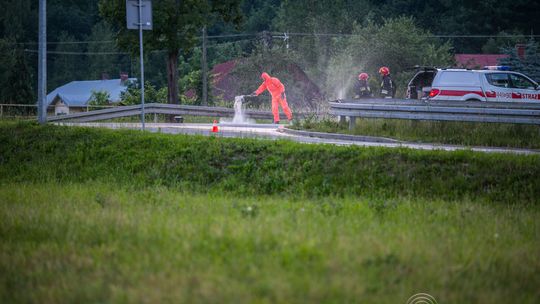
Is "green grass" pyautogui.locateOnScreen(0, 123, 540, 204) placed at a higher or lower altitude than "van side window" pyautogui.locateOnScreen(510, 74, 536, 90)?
lower

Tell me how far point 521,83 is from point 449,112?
26.0 ft

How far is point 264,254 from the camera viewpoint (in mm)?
6281

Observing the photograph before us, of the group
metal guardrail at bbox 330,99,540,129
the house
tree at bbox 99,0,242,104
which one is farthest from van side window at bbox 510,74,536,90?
the house

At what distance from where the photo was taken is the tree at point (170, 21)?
106 feet

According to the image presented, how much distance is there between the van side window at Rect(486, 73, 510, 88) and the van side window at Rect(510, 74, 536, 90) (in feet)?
0.78

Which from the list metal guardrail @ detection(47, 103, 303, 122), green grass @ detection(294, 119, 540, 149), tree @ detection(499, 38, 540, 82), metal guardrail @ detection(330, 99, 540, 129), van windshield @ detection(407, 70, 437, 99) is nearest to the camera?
green grass @ detection(294, 119, 540, 149)

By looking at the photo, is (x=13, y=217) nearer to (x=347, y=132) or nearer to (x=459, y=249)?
(x=459, y=249)

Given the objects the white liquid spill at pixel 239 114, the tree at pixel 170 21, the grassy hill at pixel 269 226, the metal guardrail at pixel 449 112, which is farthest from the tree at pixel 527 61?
the grassy hill at pixel 269 226

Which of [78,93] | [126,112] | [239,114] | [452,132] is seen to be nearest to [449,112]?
[452,132]

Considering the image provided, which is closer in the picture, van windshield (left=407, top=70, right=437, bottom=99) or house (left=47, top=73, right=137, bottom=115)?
van windshield (left=407, top=70, right=437, bottom=99)

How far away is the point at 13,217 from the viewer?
838 centimetres

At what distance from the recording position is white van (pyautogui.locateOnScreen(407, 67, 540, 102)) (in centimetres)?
2316

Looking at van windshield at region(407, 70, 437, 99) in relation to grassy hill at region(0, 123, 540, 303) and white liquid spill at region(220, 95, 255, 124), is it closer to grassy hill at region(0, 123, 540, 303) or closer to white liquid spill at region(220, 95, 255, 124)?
white liquid spill at region(220, 95, 255, 124)

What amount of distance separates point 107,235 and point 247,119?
2119cm
